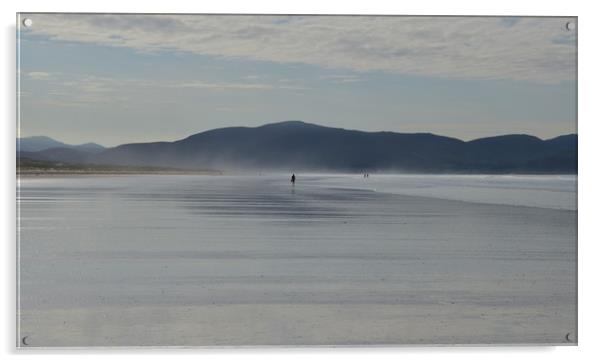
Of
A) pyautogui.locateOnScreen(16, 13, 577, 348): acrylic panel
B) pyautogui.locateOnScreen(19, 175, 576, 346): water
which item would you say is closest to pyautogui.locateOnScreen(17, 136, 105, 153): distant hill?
pyautogui.locateOnScreen(16, 13, 577, 348): acrylic panel

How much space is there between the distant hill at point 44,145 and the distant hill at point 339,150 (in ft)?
0.48

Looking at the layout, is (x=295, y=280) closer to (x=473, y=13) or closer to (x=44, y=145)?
(x=44, y=145)

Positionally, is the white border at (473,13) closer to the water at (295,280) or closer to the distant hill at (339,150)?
the water at (295,280)

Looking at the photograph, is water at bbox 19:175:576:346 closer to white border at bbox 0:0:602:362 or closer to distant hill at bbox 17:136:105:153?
white border at bbox 0:0:602:362

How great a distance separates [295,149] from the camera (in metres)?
9.76

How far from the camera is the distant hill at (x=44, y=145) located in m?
8.27

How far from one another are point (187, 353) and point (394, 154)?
396 centimetres

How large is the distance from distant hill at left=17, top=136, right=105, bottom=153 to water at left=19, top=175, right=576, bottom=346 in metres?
0.56

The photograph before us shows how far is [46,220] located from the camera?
11062mm

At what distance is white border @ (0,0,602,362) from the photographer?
7801mm

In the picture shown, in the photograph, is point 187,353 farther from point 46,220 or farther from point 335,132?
point 46,220

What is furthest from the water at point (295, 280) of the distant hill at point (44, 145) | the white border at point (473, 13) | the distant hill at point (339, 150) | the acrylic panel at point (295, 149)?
the distant hill at point (44, 145)

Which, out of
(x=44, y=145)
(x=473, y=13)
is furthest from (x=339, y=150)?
(x=44, y=145)

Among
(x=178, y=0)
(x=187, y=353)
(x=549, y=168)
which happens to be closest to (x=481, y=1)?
(x=549, y=168)
